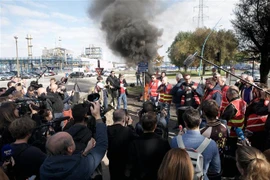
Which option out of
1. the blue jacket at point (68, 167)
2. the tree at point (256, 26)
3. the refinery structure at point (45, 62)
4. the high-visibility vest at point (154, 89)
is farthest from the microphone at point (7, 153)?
the refinery structure at point (45, 62)

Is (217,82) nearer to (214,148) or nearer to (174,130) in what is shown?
(174,130)

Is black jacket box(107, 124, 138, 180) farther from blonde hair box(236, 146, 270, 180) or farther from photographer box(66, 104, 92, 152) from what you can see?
blonde hair box(236, 146, 270, 180)

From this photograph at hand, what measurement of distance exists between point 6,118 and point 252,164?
301cm

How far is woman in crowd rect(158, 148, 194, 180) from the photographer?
5.31 feet

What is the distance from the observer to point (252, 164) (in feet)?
→ 5.34

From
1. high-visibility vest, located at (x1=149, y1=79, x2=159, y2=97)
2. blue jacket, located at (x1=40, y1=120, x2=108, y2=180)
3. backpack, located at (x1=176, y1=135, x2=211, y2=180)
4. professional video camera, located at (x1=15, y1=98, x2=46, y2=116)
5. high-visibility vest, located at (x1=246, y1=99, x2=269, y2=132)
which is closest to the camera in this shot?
blue jacket, located at (x1=40, y1=120, x2=108, y2=180)

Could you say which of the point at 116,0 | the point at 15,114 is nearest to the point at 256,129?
the point at 15,114

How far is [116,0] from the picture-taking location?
671 inches

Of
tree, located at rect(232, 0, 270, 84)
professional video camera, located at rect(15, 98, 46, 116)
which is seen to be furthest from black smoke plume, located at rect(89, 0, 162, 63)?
professional video camera, located at rect(15, 98, 46, 116)

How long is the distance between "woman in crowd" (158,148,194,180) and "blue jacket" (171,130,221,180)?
0.58 metres

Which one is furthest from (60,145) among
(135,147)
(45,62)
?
(45,62)

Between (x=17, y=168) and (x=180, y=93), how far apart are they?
5068mm

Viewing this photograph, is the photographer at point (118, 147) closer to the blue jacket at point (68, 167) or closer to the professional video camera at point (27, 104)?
the blue jacket at point (68, 167)

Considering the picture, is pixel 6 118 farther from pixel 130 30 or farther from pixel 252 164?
pixel 130 30
